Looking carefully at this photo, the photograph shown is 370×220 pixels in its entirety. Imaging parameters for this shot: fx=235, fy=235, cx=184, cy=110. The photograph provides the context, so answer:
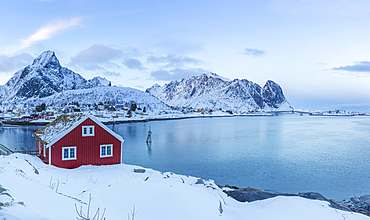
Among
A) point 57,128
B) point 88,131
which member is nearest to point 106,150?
point 88,131

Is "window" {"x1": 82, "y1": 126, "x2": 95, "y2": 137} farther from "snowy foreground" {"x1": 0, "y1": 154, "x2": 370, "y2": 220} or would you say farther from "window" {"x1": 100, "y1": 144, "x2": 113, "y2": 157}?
"snowy foreground" {"x1": 0, "y1": 154, "x2": 370, "y2": 220}

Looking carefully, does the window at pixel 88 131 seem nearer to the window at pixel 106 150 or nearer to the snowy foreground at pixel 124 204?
the window at pixel 106 150

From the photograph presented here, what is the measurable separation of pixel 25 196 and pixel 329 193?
20886 millimetres

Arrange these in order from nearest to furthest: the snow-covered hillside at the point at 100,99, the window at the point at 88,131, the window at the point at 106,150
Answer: the window at the point at 88,131, the window at the point at 106,150, the snow-covered hillside at the point at 100,99

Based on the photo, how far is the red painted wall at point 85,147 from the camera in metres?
17.0

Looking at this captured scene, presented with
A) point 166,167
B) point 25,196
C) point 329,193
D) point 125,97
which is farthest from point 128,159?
point 125,97

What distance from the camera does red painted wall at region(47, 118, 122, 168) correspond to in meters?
17.0

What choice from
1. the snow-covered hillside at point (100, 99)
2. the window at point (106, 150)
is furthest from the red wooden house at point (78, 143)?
A: the snow-covered hillside at point (100, 99)

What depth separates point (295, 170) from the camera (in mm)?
25891

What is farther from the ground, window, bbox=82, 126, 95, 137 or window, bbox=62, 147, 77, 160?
window, bbox=82, 126, 95, 137

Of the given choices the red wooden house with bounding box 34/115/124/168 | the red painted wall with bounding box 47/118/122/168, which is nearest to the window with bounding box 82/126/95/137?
the red wooden house with bounding box 34/115/124/168

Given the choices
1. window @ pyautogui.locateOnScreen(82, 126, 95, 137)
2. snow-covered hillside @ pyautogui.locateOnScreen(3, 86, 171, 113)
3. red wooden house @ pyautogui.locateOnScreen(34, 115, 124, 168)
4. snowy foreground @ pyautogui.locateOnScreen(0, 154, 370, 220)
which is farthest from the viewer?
snow-covered hillside @ pyautogui.locateOnScreen(3, 86, 171, 113)

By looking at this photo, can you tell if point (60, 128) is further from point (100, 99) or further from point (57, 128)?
point (100, 99)

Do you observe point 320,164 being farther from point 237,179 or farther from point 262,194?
point 262,194
